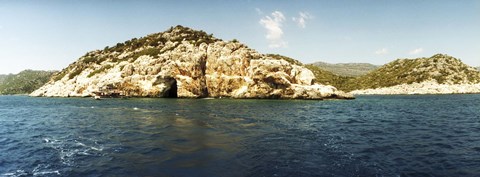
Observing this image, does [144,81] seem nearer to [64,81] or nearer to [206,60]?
[206,60]

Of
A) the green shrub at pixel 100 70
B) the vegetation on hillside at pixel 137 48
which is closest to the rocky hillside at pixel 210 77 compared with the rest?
the green shrub at pixel 100 70

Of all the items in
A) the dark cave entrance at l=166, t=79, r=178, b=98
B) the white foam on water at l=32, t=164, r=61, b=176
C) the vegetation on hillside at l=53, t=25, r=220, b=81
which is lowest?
the white foam on water at l=32, t=164, r=61, b=176

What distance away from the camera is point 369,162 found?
17969 mm

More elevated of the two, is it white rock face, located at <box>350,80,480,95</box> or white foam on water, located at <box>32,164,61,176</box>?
white rock face, located at <box>350,80,480,95</box>

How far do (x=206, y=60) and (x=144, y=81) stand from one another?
2263 centimetres

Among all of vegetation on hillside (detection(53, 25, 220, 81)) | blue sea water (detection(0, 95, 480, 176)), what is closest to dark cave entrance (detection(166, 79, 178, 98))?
vegetation on hillside (detection(53, 25, 220, 81))

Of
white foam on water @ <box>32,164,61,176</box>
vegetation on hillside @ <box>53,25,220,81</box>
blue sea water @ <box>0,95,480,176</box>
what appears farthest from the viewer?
vegetation on hillside @ <box>53,25,220,81</box>

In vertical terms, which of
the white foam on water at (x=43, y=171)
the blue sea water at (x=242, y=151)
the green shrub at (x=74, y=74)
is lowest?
the white foam on water at (x=43, y=171)

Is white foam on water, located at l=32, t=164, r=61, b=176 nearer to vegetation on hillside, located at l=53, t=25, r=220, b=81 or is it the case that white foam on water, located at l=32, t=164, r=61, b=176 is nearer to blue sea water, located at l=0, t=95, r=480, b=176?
blue sea water, located at l=0, t=95, r=480, b=176

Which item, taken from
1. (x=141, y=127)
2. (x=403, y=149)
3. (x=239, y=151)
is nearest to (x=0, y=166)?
(x=239, y=151)

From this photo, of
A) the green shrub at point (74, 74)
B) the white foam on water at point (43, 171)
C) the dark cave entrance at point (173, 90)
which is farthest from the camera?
the green shrub at point (74, 74)

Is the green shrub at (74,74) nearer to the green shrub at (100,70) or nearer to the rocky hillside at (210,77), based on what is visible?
the green shrub at (100,70)

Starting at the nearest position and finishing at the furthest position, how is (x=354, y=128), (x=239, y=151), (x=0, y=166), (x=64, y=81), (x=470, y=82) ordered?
1. (x=0, y=166)
2. (x=239, y=151)
3. (x=354, y=128)
4. (x=64, y=81)
5. (x=470, y=82)

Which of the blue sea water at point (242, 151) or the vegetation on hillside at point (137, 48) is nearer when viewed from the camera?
the blue sea water at point (242, 151)
